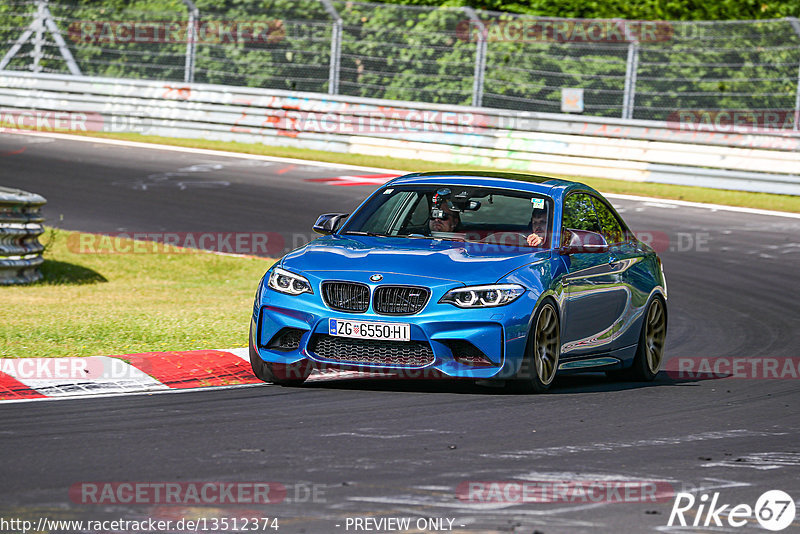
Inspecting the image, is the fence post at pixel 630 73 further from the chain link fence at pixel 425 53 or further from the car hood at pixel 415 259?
the car hood at pixel 415 259

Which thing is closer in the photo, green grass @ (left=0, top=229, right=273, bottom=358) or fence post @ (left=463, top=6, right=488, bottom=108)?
green grass @ (left=0, top=229, right=273, bottom=358)

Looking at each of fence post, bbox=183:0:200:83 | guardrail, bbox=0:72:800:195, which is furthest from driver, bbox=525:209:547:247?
fence post, bbox=183:0:200:83

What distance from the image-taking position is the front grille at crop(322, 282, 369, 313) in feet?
28.1

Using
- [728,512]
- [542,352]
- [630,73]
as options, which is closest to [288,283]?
[542,352]

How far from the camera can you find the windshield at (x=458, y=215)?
31.5 feet

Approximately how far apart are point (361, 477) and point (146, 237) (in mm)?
11611

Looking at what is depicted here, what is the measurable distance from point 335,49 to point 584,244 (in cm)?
1645

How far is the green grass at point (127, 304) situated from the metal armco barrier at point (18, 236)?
18 centimetres

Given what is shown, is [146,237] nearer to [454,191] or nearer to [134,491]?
[454,191]

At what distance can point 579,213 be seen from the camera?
33.3 ft

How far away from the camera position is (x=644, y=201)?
69.6 ft

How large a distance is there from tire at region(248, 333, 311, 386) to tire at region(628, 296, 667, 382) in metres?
2.76

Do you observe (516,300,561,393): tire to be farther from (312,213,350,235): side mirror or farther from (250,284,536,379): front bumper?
(312,213,350,235): side mirror

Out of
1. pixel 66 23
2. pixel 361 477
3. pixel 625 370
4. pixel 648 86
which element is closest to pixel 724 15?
pixel 648 86
